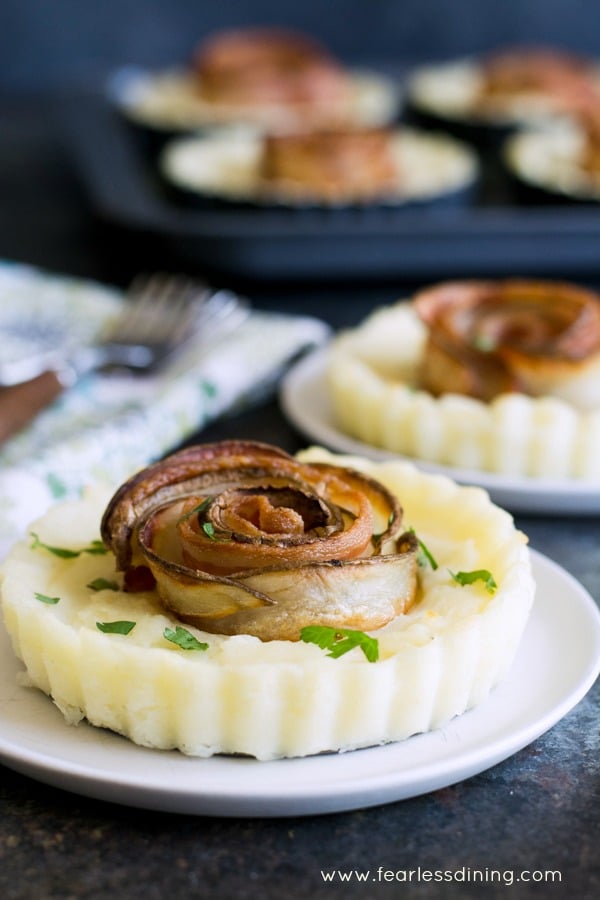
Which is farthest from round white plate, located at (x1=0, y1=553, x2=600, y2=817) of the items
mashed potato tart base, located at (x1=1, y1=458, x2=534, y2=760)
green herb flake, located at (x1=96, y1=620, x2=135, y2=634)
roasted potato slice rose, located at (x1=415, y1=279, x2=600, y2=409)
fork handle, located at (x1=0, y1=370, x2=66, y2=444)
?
roasted potato slice rose, located at (x1=415, y1=279, x2=600, y2=409)

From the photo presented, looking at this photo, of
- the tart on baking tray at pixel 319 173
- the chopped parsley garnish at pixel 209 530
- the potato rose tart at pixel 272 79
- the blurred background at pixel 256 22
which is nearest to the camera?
the chopped parsley garnish at pixel 209 530

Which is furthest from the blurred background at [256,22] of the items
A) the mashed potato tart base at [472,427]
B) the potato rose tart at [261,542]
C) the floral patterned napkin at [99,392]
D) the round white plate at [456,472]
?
the potato rose tart at [261,542]

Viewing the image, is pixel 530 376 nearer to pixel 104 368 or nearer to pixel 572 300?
pixel 572 300

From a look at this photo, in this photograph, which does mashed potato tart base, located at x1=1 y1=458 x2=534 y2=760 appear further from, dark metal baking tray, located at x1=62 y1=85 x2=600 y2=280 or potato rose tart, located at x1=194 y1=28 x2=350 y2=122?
potato rose tart, located at x1=194 y1=28 x2=350 y2=122

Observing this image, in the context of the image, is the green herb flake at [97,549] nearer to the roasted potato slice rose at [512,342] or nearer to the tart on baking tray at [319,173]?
the roasted potato slice rose at [512,342]

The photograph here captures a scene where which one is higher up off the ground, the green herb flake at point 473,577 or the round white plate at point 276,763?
the green herb flake at point 473,577

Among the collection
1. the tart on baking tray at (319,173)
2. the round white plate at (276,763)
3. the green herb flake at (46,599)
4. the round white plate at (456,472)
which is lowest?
the tart on baking tray at (319,173)
